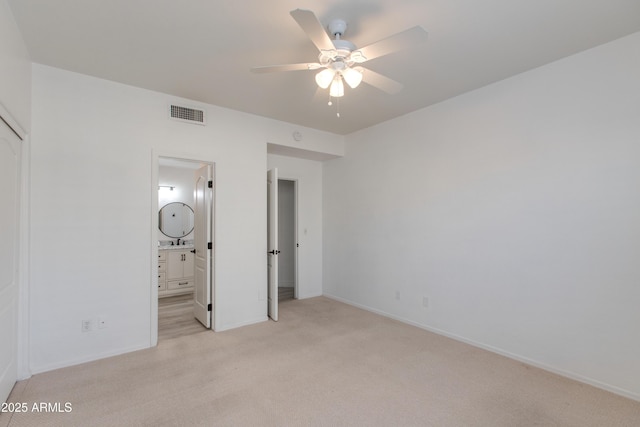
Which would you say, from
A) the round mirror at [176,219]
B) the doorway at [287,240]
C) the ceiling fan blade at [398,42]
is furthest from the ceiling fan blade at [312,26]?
the round mirror at [176,219]

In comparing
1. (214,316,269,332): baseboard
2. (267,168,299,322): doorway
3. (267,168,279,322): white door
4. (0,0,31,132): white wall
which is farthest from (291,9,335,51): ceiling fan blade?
(214,316,269,332): baseboard

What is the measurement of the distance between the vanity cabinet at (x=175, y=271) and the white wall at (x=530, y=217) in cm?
369

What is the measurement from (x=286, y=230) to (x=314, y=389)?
4167 mm

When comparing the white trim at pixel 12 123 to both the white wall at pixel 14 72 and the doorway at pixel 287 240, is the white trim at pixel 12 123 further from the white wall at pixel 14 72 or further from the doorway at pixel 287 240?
the doorway at pixel 287 240

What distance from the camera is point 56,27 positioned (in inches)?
88.1

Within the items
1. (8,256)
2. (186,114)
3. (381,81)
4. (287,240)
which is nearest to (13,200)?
(8,256)

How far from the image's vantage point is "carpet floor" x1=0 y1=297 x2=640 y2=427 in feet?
6.83

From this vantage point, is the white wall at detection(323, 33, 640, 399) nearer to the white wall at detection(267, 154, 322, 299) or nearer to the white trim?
the white wall at detection(267, 154, 322, 299)

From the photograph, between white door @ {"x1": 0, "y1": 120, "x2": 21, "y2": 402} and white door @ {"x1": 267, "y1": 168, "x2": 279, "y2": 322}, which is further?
white door @ {"x1": 267, "y1": 168, "x2": 279, "y2": 322}

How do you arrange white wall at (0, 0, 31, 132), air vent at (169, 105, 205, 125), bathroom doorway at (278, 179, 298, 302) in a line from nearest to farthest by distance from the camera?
white wall at (0, 0, 31, 132) < air vent at (169, 105, 205, 125) < bathroom doorway at (278, 179, 298, 302)

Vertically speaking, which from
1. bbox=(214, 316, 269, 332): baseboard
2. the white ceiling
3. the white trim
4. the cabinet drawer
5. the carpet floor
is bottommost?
the carpet floor

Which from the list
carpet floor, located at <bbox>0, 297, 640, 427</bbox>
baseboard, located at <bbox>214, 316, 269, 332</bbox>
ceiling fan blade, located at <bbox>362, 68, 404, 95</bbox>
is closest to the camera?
carpet floor, located at <bbox>0, 297, 640, 427</bbox>

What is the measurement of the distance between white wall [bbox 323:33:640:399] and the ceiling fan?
1573mm

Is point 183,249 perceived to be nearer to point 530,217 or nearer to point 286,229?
point 286,229
